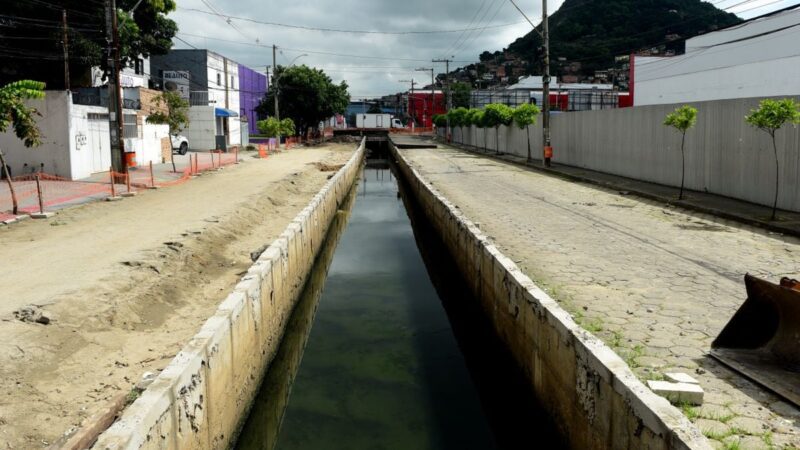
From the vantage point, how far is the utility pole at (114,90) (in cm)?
2358

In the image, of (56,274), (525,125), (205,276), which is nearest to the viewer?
(56,274)

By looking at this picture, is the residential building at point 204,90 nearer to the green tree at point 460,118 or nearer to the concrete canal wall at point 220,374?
the green tree at point 460,118

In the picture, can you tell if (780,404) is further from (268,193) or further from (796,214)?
(268,193)

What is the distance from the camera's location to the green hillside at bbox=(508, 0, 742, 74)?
113 metres

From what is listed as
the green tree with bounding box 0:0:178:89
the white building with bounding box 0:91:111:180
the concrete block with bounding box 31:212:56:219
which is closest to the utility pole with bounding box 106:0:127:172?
the white building with bounding box 0:91:111:180

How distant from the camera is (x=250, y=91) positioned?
83.1 meters

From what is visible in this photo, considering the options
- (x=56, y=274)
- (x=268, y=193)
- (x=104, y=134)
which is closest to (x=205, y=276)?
(x=56, y=274)

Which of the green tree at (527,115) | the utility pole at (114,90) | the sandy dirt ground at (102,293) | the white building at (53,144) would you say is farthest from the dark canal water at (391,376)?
the green tree at (527,115)

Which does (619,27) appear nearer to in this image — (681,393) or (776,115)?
(776,115)

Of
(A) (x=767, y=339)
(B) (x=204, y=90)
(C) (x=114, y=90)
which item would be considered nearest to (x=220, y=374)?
(A) (x=767, y=339)

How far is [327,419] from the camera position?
27.4 feet

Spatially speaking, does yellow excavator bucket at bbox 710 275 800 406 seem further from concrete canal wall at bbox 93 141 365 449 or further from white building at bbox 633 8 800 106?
white building at bbox 633 8 800 106

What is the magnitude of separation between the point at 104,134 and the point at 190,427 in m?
29.0

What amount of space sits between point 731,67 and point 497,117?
19361 millimetres
